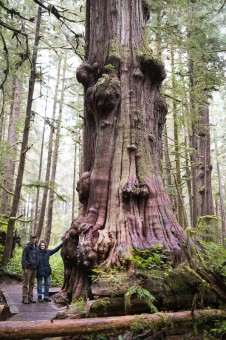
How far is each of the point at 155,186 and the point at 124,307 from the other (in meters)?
2.44

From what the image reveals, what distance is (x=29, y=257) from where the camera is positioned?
7.84 meters

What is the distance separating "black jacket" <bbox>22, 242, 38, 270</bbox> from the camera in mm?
7793

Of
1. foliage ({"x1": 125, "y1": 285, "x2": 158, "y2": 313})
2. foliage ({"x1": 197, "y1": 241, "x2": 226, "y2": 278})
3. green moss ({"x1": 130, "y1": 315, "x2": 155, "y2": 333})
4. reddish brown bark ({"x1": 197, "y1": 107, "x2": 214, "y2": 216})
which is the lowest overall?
green moss ({"x1": 130, "y1": 315, "x2": 155, "y2": 333})

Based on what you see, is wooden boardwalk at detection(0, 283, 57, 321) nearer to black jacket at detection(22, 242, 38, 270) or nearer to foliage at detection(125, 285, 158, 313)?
black jacket at detection(22, 242, 38, 270)

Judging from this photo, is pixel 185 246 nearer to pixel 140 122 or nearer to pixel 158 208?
pixel 158 208

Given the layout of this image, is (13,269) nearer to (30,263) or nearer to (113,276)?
(30,263)

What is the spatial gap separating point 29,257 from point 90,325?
517cm

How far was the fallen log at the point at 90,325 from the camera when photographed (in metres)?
2.79

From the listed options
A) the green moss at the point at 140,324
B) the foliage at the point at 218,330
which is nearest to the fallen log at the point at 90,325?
the green moss at the point at 140,324

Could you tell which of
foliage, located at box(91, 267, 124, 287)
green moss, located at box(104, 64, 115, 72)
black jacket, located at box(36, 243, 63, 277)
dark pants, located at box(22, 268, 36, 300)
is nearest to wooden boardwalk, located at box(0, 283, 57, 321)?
dark pants, located at box(22, 268, 36, 300)

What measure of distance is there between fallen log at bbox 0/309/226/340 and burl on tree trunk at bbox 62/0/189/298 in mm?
1199

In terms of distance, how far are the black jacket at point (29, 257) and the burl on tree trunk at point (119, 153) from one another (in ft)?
7.05

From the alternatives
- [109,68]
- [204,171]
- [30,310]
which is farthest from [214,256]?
[204,171]

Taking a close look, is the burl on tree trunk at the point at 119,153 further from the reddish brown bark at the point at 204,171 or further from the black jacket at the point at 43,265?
the reddish brown bark at the point at 204,171
